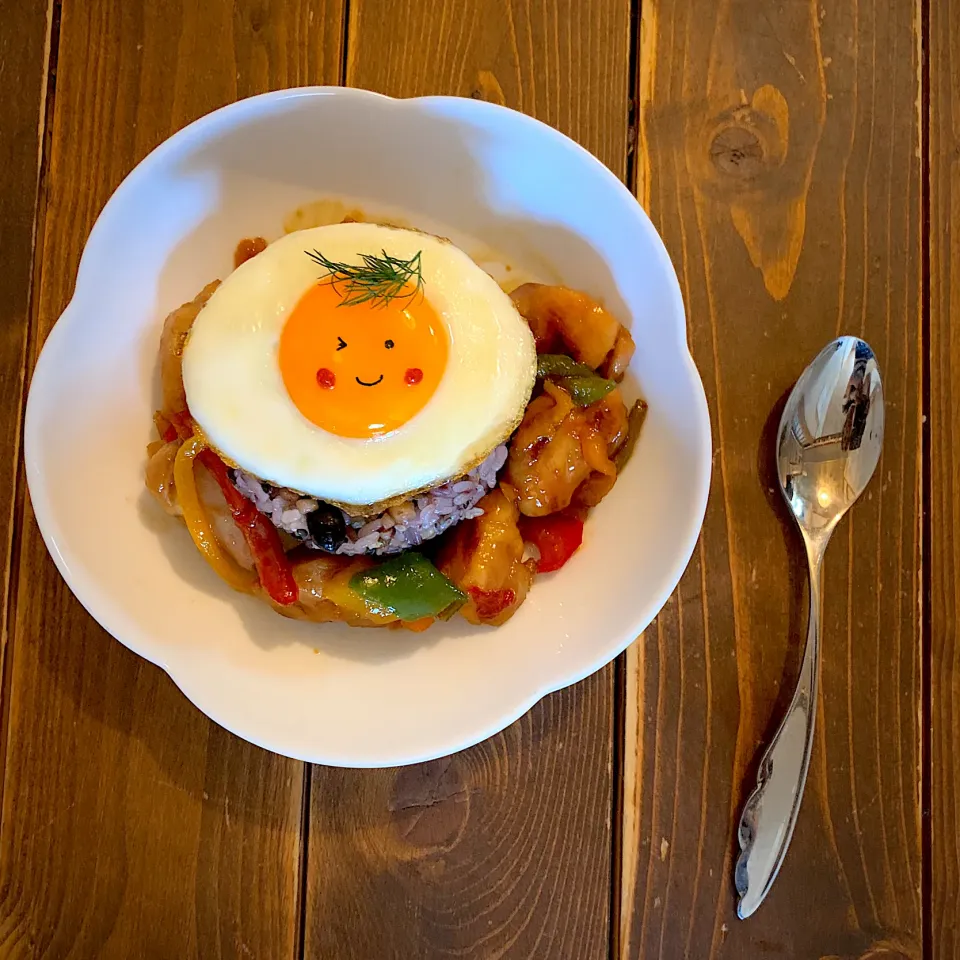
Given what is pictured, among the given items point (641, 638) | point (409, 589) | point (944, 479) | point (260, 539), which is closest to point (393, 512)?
point (409, 589)

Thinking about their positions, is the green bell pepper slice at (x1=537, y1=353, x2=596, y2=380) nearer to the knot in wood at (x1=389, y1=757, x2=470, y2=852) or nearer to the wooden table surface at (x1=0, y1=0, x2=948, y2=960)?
the wooden table surface at (x1=0, y1=0, x2=948, y2=960)

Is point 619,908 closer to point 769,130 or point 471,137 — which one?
point 471,137

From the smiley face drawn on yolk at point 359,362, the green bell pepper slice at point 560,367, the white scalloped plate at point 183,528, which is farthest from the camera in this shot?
the green bell pepper slice at point 560,367

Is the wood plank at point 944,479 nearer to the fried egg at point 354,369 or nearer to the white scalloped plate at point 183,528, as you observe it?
the white scalloped plate at point 183,528

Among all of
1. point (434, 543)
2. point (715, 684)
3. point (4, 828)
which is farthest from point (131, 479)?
point (715, 684)

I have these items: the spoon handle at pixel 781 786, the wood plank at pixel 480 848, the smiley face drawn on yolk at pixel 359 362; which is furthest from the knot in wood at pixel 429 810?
the smiley face drawn on yolk at pixel 359 362

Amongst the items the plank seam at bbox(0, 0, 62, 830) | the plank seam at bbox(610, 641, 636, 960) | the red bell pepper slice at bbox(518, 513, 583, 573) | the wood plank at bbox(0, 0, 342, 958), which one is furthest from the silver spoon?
the plank seam at bbox(0, 0, 62, 830)

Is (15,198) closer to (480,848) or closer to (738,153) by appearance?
(738,153)
